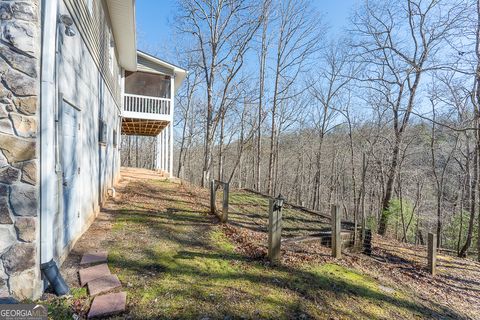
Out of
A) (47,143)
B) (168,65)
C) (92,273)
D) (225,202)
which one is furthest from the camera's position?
(168,65)

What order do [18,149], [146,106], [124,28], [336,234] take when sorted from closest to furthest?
[18,149] → [336,234] → [124,28] → [146,106]

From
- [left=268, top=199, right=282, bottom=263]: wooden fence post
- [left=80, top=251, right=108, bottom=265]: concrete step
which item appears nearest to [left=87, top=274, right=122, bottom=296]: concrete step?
[left=80, top=251, right=108, bottom=265]: concrete step

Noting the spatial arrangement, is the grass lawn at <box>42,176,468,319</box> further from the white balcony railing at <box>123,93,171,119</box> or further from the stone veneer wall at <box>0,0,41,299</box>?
the white balcony railing at <box>123,93,171,119</box>

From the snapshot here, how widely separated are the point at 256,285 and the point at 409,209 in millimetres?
17142

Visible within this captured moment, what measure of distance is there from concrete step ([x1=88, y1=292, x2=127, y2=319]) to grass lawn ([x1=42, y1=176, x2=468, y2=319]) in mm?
77

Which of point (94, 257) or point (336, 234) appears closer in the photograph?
point (94, 257)

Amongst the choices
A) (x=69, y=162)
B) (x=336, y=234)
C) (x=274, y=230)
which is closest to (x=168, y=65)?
(x=69, y=162)

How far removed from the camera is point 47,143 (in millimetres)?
2568

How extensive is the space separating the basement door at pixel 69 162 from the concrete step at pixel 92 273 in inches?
22.6

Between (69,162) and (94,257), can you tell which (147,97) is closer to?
(69,162)

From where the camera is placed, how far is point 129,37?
27.8 ft

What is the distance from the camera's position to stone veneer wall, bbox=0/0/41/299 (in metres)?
2.38

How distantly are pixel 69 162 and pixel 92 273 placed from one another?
154cm

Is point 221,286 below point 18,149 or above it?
below
